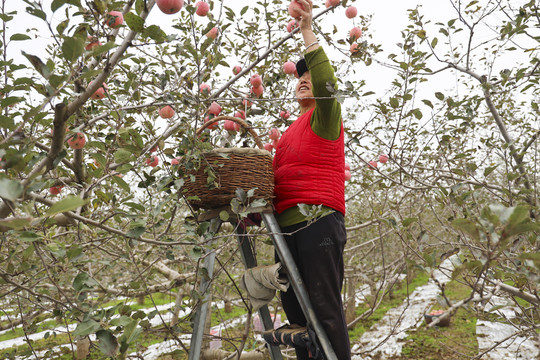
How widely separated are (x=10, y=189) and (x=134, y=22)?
0.53m

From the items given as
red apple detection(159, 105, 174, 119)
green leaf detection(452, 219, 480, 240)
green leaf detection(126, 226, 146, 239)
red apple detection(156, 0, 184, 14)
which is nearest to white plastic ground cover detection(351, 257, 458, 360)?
red apple detection(159, 105, 174, 119)

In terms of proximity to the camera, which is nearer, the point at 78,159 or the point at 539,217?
the point at 78,159

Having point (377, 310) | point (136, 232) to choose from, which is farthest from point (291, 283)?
point (377, 310)

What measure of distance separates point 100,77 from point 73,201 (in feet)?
1.56

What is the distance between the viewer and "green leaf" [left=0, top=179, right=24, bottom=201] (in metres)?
0.45

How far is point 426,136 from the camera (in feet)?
12.3

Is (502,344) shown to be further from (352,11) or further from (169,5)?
(169,5)

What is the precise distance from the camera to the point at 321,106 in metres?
1.34

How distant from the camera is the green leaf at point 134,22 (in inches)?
32.4

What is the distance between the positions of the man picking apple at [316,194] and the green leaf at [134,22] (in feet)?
2.01

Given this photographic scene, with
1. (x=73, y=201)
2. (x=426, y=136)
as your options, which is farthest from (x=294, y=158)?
(x=426, y=136)

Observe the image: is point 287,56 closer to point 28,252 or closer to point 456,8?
point 456,8

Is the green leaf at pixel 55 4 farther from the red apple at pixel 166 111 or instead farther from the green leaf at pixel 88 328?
the red apple at pixel 166 111

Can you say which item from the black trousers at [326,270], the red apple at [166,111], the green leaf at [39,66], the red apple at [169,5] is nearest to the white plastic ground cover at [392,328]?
the black trousers at [326,270]
